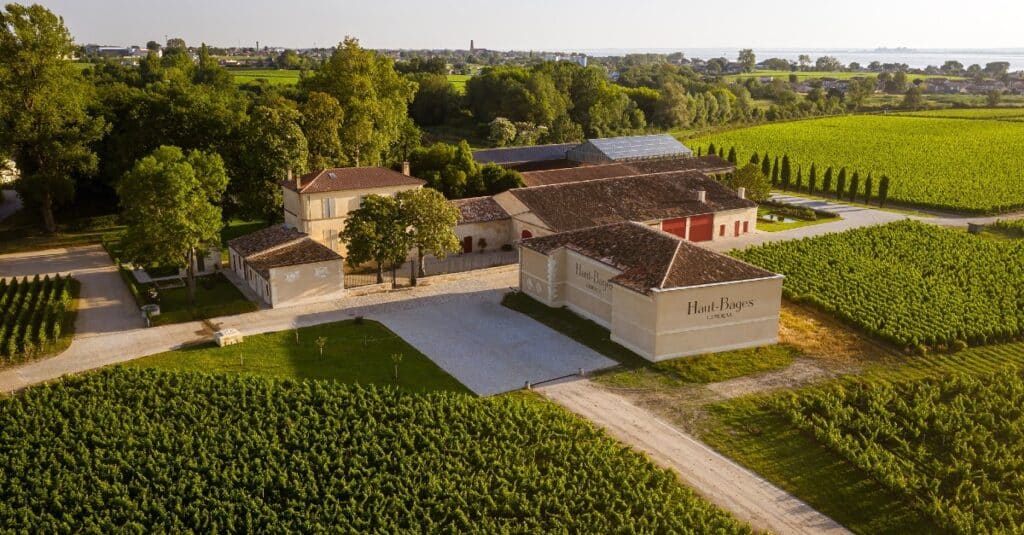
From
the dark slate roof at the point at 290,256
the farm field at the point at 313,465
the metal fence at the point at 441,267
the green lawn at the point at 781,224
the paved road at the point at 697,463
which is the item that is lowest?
the paved road at the point at 697,463

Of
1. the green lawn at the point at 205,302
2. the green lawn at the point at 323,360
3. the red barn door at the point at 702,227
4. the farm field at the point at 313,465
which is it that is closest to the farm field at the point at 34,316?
the green lawn at the point at 205,302

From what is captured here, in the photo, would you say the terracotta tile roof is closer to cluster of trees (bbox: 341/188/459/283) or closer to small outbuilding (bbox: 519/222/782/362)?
cluster of trees (bbox: 341/188/459/283)

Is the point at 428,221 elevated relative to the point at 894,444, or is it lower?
elevated

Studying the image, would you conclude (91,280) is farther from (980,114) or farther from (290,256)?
(980,114)

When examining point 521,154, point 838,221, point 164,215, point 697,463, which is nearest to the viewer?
point 697,463

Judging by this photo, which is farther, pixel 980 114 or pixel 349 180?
pixel 980 114

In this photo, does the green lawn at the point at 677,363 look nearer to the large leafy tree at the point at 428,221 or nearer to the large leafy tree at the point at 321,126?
the large leafy tree at the point at 428,221

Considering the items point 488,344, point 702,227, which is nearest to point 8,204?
point 488,344
